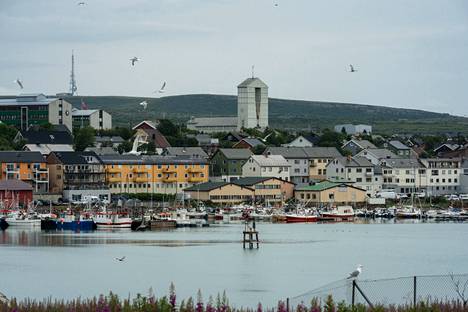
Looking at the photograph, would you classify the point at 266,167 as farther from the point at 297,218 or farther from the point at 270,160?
the point at 297,218

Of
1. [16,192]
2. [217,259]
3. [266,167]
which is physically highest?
[266,167]

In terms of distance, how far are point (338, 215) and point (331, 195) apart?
18.7 feet

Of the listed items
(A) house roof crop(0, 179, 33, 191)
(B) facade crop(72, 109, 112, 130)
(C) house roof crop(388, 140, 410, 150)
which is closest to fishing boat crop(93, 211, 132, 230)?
(A) house roof crop(0, 179, 33, 191)

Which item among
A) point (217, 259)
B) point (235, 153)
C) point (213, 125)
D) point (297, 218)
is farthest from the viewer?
point (213, 125)

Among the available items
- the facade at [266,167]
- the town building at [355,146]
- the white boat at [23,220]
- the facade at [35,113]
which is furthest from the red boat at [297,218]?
the facade at [35,113]

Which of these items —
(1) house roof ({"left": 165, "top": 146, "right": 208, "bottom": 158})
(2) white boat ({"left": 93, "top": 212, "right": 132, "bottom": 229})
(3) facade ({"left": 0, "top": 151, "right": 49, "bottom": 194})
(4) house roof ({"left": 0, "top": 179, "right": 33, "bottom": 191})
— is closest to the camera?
(2) white boat ({"left": 93, "top": 212, "right": 132, "bottom": 229})

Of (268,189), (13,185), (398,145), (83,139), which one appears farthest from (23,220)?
(398,145)

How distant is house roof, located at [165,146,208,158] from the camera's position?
99.9 meters

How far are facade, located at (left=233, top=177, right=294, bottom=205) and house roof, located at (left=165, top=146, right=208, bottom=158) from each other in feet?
28.9

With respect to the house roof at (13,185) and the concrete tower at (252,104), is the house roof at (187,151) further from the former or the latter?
the concrete tower at (252,104)

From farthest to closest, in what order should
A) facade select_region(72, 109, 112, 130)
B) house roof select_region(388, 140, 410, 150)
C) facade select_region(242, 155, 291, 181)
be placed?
facade select_region(72, 109, 112, 130) < house roof select_region(388, 140, 410, 150) < facade select_region(242, 155, 291, 181)

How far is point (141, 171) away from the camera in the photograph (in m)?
90.4

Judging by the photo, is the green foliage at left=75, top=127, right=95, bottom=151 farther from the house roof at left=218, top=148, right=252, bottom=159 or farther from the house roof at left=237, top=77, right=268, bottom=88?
the house roof at left=237, top=77, right=268, bottom=88

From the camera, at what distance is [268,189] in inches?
3558
